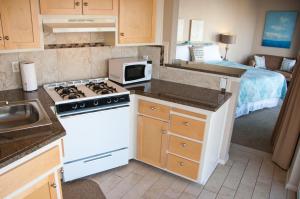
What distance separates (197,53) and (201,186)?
3755mm

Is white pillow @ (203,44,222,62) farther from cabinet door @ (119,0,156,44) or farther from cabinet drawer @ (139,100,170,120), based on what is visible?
cabinet drawer @ (139,100,170,120)

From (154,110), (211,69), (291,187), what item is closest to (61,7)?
(154,110)

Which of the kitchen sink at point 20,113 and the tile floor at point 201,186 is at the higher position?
the kitchen sink at point 20,113

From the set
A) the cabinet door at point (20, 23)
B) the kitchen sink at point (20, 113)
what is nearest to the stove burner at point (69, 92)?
the kitchen sink at point (20, 113)

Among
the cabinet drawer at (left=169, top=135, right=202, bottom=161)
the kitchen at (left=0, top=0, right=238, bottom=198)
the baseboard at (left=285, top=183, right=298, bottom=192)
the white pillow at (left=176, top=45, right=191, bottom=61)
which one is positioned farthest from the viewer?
the white pillow at (left=176, top=45, right=191, bottom=61)

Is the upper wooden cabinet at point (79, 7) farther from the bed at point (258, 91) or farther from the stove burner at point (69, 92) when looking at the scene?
the bed at point (258, 91)

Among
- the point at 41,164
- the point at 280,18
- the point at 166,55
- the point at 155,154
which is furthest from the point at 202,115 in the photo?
the point at 280,18

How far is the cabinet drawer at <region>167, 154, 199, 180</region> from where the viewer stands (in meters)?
2.57

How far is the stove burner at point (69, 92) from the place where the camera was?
237cm

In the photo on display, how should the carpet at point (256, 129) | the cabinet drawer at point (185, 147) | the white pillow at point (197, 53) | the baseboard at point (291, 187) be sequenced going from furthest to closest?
the white pillow at point (197, 53) → the carpet at point (256, 129) → the baseboard at point (291, 187) → the cabinet drawer at point (185, 147)

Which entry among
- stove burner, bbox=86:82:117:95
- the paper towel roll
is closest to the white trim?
stove burner, bbox=86:82:117:95

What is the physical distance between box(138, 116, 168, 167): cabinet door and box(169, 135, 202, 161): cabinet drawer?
0.10 meters

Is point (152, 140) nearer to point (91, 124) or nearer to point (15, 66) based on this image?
point (91, 124)

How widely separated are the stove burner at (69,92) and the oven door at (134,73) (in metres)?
0.57
